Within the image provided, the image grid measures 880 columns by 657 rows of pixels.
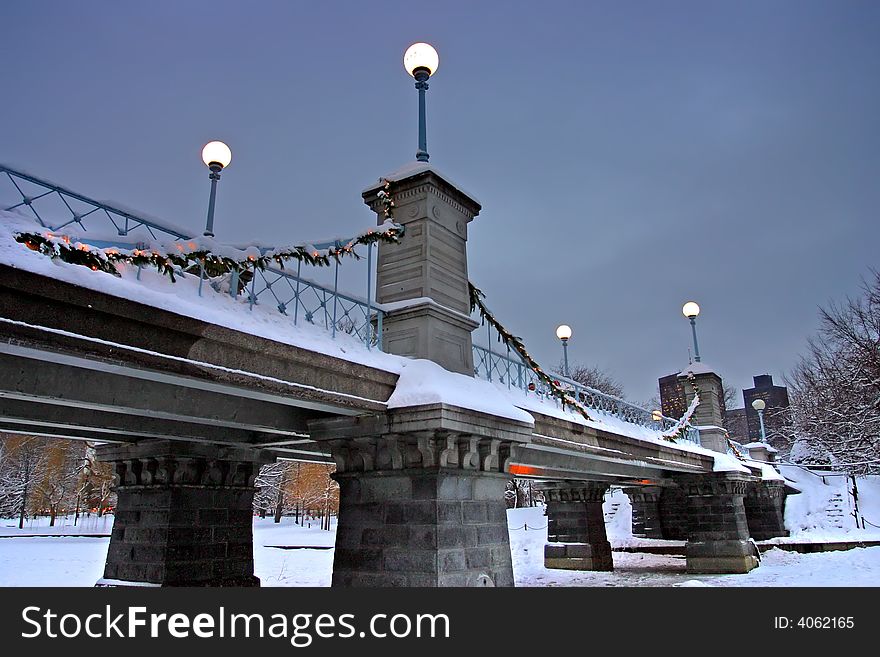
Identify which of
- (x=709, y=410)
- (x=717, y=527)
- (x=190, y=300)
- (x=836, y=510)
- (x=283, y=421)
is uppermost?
(x=709, y=410)

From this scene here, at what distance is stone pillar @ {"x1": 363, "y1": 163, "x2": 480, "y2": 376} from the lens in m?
9.33

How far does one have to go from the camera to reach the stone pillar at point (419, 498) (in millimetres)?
8133

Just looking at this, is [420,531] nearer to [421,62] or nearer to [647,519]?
[421,62]

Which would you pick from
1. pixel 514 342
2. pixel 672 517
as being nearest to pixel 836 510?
pixel 672 517

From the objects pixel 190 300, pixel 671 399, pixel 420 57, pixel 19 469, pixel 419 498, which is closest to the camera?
pixel 190 300

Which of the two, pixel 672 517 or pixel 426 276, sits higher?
pixel 426 276

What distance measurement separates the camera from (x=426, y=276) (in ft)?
31.0

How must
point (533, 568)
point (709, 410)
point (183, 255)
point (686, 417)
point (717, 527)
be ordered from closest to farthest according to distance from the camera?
1. point (183, 255)
2. point (686, 417)
3. point (717, 527)
4. point (709, 410)
5. point (533, 568)

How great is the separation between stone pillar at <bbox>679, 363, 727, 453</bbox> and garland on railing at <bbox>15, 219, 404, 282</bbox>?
20.4m

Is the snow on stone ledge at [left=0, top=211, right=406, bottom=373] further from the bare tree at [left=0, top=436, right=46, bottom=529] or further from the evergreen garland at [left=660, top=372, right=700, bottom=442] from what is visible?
the bare tree at [left=0, top=436, right=46, bottom=529]

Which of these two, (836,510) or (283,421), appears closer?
(283,421)

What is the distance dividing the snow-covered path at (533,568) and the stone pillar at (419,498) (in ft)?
45.4

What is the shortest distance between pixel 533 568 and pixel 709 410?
33.3 feet
